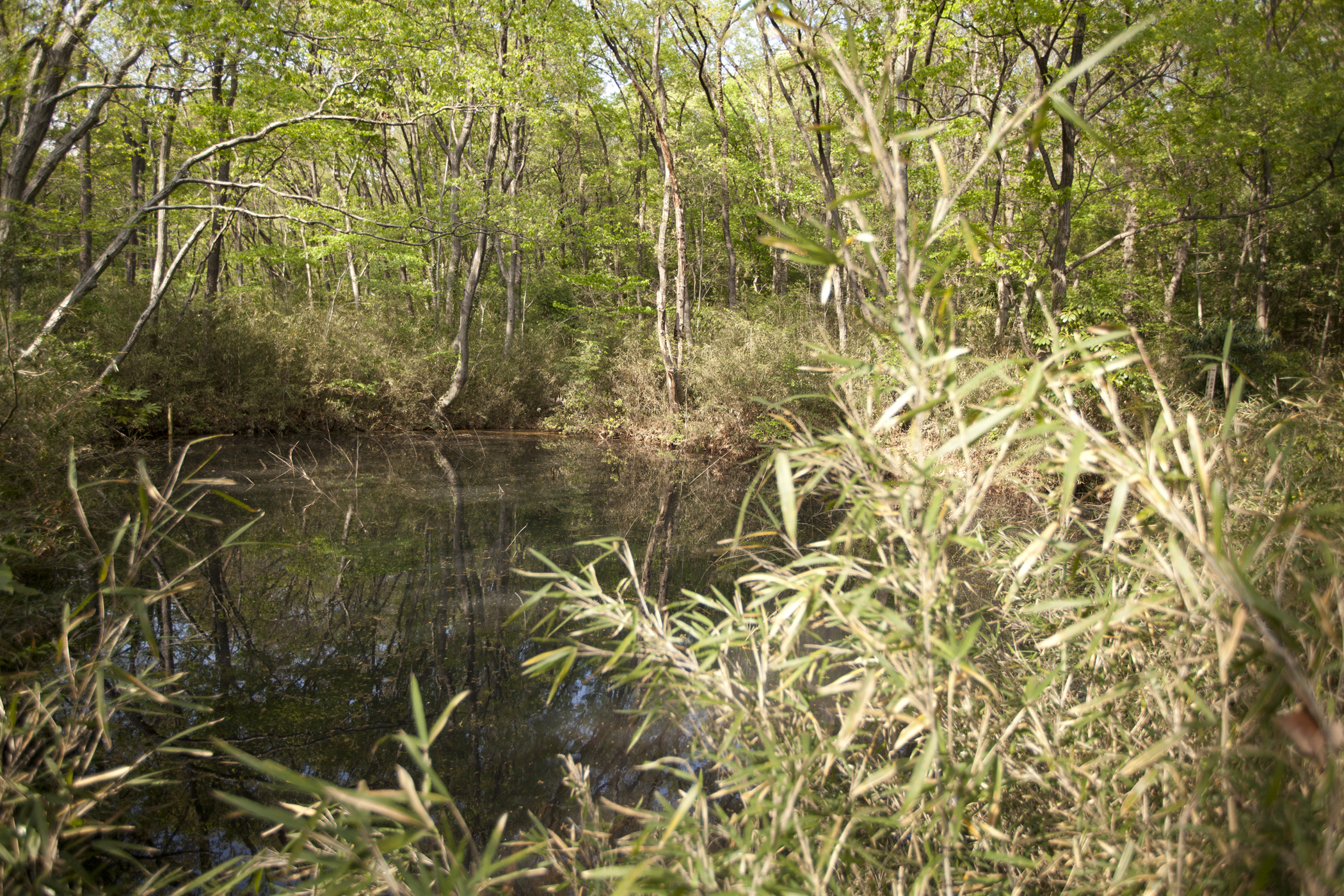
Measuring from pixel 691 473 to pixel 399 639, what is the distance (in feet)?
25.1

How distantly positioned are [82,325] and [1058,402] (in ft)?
48.2

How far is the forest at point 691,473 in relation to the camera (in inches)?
39.6

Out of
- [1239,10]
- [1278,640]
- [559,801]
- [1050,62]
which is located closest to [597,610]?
[1278,640]

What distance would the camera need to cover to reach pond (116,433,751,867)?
2867mm

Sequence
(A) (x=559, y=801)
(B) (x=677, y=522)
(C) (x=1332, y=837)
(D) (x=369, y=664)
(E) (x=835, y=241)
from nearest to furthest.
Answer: (C) (x=1332, y=837)
(E) (x=835, y=241)
(A) (x=559, y=801)
(D) (x=369, y=664)
(B) (x=677, y=522)

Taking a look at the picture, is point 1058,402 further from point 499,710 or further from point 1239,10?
point 1239,10

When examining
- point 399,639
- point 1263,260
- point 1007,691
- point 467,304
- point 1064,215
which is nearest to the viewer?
point 1007,691

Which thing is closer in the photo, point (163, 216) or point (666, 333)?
point (163, 216)

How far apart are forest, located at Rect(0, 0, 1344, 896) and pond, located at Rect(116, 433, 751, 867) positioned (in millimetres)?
40

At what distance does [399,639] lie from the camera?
427cm

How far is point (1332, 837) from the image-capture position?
0.65 m

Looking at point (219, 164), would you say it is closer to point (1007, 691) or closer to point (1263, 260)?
point (1007, 691)

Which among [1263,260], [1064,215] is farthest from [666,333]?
[1263,260]

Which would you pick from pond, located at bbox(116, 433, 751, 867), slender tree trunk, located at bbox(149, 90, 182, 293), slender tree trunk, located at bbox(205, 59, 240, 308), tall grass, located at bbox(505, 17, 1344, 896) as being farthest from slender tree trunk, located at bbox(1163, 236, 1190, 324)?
slender tree trunk, located at bbox(149, 90, 182, 293)
